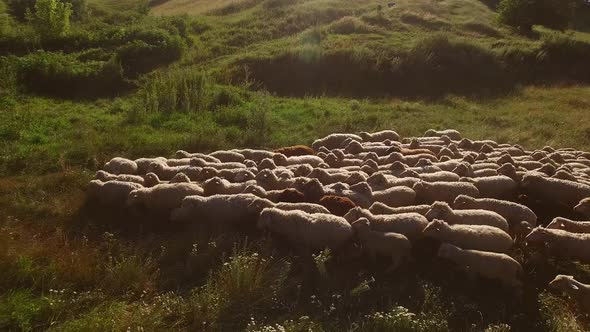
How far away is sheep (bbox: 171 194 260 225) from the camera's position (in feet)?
27.0

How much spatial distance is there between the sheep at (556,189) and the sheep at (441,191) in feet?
3.60

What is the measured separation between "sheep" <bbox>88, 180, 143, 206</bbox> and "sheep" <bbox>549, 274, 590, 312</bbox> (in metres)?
6.95

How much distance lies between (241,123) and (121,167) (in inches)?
232

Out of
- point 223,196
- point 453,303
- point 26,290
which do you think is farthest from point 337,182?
point 26,290

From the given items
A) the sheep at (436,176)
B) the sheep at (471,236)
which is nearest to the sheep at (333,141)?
the sheep at (436,176)

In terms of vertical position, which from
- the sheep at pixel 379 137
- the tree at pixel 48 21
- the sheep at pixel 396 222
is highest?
the tree at pixel 48 21

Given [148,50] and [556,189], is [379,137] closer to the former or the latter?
[556,189]

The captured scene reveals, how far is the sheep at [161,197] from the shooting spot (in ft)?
28.9

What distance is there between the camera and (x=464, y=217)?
7.98m

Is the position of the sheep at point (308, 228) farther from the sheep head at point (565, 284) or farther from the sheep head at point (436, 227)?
the sheep head at point (565, 284)

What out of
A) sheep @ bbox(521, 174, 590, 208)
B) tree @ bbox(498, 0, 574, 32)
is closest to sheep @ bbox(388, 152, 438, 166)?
sheep @ bbox(521, 174, 590, 208)

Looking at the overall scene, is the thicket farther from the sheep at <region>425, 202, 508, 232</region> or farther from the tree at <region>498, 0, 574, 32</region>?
the sheep at <region>425, 202, 508, 232</region>

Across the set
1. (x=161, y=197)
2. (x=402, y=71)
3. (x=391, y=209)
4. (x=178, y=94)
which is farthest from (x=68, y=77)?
(x=391, y=209)

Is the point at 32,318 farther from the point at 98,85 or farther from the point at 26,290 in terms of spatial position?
the point at 98,85
